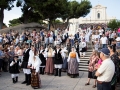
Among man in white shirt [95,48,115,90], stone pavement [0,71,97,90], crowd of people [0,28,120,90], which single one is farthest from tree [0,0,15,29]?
man in white shirt [95,48,115,90]

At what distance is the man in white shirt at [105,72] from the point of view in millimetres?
4773

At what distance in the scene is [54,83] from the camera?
942 centimetres

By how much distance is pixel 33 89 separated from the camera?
8.36 m

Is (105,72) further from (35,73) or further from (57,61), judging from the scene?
(57,61)

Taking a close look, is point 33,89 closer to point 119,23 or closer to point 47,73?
point 47,73

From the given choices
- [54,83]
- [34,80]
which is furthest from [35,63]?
[54,83]

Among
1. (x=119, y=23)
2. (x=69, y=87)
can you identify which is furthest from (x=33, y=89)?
(x=119, y=23)

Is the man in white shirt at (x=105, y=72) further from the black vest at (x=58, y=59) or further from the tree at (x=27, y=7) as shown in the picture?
the tree at (x=27, y=7)

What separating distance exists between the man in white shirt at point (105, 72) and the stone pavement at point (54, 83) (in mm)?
3803

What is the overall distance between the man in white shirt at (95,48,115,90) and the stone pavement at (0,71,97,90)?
3803 millimetres

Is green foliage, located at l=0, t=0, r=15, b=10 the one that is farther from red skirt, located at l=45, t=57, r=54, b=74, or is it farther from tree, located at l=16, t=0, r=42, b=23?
red skirt, located at l=45, t=57, r=54, b=74

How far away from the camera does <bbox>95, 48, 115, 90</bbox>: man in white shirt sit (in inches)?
188

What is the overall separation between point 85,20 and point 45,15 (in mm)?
47023

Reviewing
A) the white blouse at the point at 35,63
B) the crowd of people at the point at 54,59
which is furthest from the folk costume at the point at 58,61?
the white blouse at the point at 35,63
